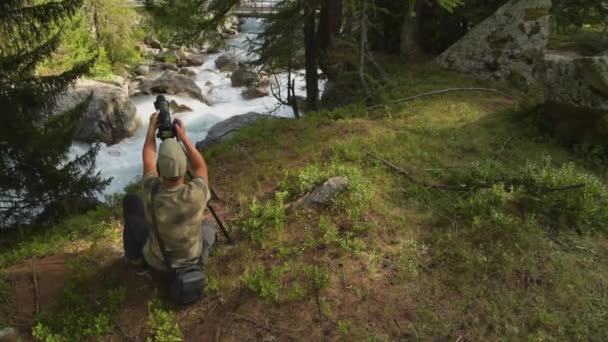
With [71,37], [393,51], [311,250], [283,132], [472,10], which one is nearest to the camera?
[311,250]

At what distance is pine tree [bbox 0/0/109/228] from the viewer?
25.1 ft

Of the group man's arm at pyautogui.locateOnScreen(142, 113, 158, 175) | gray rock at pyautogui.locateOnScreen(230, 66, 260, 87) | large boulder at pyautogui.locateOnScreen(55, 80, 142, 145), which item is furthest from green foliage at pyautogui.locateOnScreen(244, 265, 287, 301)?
gray rock at pyautogui.locateOnScreen(230, 66, 260, 87)

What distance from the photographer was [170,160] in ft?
12.5

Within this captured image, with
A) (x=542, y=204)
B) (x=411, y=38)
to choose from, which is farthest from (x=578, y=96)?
(x=411, y=38)

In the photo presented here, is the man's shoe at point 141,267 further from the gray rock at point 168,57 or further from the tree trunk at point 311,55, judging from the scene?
the gray rock at point 168,57

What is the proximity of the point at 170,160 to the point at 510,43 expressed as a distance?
10157mm

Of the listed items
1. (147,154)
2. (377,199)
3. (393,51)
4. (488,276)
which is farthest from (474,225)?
(393,51)

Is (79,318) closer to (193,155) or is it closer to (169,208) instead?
(169,208)

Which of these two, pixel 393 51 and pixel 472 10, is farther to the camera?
pixel 393 51

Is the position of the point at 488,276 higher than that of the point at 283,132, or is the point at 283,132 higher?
the point at 283,132

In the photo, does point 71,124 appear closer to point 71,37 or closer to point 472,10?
point 472,10

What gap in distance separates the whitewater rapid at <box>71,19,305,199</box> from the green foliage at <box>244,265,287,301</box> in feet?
24.8

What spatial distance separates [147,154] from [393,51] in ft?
37.9

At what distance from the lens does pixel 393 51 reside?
14.0m
